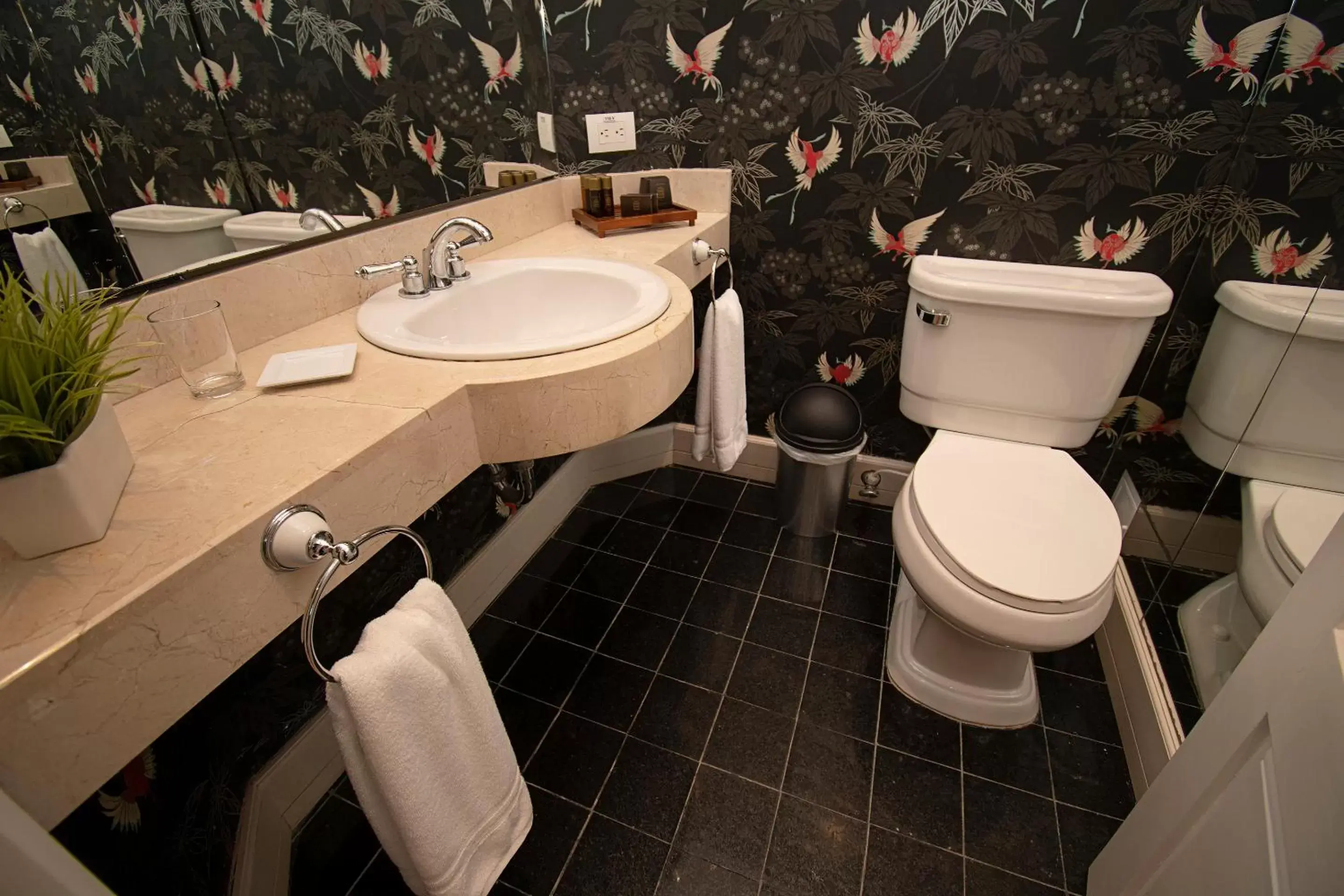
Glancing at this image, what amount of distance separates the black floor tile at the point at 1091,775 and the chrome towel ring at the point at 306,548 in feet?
4.45

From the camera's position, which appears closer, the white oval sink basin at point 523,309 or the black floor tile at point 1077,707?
the white oval sink basin at point 523,309

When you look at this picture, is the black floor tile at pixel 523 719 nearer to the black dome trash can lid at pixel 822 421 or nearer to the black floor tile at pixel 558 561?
the black floor tile at pixel 558 561

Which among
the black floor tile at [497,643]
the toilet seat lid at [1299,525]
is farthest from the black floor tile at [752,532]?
the toilet seat lid at [1299,525]

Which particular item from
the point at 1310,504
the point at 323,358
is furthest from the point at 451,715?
the point at 1310,504

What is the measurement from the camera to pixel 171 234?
865mm

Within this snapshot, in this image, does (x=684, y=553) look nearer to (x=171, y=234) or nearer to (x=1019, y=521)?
(x=1019, y=521)

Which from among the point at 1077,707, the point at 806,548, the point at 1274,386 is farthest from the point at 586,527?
the point at 1274,386

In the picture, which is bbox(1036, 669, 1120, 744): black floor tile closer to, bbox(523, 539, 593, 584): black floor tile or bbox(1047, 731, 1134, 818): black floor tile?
bbox(1047, 731, 1134, 818): black floor tile

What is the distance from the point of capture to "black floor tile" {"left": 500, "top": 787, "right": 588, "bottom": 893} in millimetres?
1075

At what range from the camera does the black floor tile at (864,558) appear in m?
1.73

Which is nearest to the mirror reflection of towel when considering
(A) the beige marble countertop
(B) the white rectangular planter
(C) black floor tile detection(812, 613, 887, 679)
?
(A) the beige marble countertop

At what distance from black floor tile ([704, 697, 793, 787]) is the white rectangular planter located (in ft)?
3.60

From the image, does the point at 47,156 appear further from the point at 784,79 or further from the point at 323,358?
the point at 784,79

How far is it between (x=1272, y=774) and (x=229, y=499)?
1073 mm
